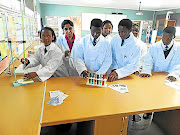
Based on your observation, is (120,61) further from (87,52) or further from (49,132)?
(49,132)

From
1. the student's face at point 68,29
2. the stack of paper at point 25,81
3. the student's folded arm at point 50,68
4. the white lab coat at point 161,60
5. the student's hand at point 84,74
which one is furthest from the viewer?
the student's face at point 68,29

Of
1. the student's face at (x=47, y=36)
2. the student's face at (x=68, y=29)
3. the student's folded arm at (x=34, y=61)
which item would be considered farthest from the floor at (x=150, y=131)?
the student's face at (x=68, y=29)

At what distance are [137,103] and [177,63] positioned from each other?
1.13 metres

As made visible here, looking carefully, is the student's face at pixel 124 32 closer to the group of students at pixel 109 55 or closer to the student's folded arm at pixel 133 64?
the group of students at pixel 109 55

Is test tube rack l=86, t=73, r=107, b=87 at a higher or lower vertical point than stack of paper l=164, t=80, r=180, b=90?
higher

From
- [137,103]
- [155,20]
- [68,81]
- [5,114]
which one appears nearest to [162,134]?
[137,103]

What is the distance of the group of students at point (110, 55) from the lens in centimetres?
156

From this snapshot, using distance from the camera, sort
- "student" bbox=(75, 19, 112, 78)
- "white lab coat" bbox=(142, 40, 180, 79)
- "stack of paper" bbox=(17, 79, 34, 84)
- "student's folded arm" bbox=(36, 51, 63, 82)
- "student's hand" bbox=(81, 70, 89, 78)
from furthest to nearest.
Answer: "white lab coat" bbox=(142, 40, 180, 79) → "student" bbox=(75, 19, 112, 78) → "student's hand" bbox=(81, 70, 89, 78) → "student's folded arm" bbox=(36, 51, 63, 82) → "stack of paper" bbox=(17, 79, 34, 84)

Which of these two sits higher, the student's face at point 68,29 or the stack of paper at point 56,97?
the student's face at point 68,29

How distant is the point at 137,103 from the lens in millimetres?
1101

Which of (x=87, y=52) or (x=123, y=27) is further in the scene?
(x=87, y=52)

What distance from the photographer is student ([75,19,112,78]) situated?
5.32ft

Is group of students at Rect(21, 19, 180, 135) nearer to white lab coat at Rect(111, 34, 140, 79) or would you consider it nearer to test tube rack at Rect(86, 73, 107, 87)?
white lab coat at Rect(111, 34, 140, 79)

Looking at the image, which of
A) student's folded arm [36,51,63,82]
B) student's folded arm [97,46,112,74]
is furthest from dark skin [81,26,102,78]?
student's folded arm [36,51,63,82]
